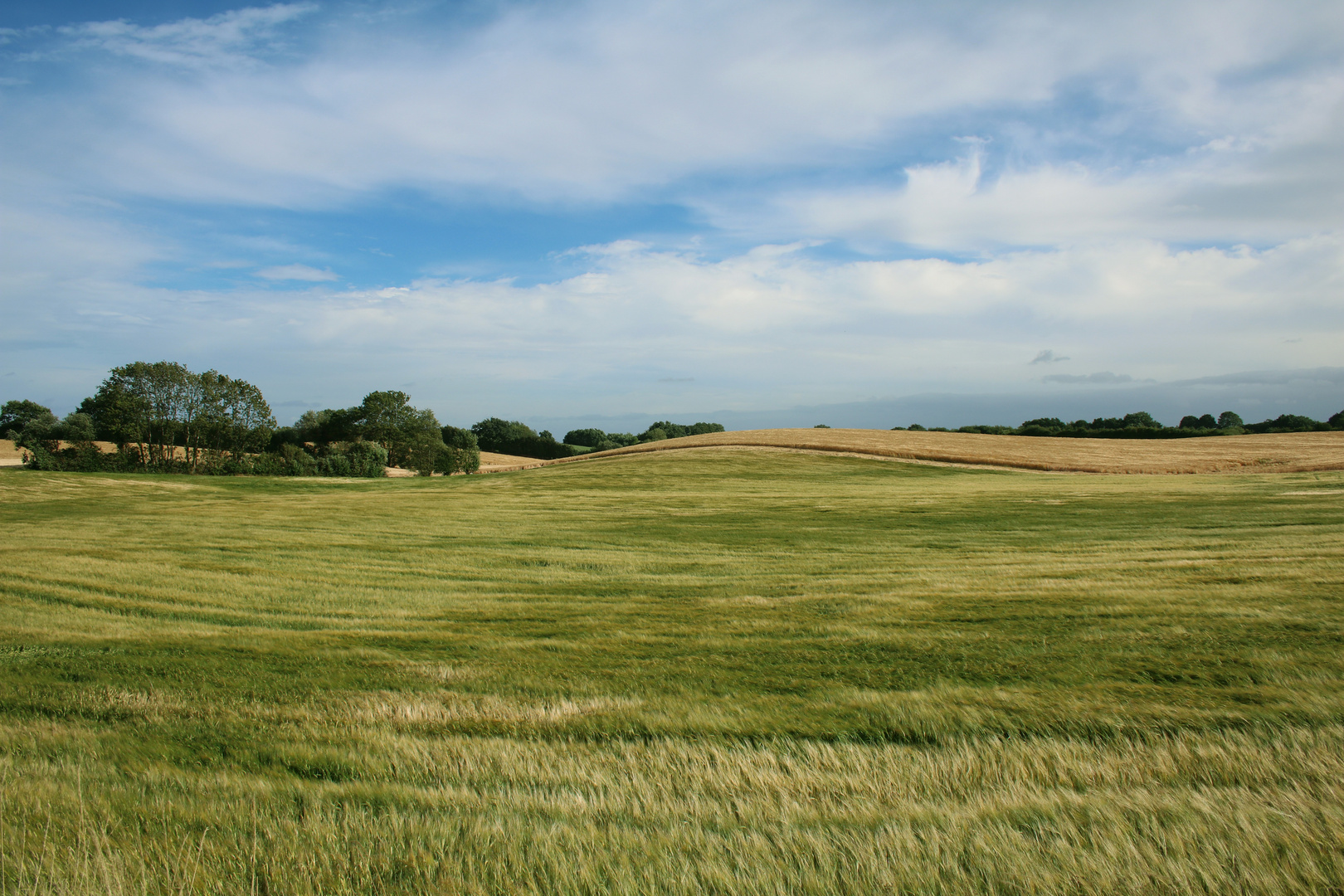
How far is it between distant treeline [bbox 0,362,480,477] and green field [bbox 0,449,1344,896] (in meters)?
47.6

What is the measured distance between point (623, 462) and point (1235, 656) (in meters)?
47.5

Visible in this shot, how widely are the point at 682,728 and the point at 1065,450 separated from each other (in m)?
59.8

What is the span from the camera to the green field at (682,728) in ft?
8.68

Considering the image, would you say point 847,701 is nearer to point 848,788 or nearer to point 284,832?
point 848,788

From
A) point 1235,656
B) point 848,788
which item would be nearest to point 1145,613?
point 1235,656

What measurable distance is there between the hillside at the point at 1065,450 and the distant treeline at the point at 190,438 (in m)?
20.4

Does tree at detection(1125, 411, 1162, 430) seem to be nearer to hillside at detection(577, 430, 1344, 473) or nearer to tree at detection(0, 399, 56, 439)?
hillside at detection(577, 430, 1344, 473)

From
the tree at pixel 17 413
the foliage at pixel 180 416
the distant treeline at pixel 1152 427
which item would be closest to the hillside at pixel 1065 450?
the distant treeline at pixel 1152 427

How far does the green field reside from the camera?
8.68 feet

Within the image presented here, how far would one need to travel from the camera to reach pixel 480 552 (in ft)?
50.4

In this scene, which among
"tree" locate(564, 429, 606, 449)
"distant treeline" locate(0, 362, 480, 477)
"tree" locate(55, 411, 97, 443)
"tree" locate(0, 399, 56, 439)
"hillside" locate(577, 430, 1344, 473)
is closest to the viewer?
"hillside" locate(577, 430, 1344, 473)

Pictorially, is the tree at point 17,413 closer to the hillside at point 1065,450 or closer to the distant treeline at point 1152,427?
the hillside at point 1065,450

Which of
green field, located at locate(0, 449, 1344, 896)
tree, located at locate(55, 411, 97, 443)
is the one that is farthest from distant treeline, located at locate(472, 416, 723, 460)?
green field, located at locate(0, 449, 1344, 896)

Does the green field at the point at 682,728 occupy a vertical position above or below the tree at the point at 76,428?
below
